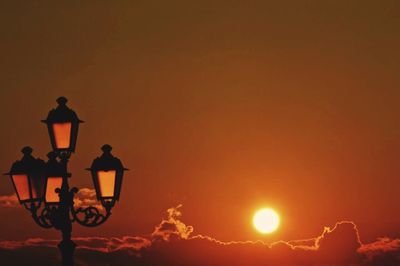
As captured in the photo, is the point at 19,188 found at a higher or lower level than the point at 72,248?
higher

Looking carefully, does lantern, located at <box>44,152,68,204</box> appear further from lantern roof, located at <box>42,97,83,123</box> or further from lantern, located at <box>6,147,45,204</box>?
lantern roof, located at <box>42,97,83,123</box>

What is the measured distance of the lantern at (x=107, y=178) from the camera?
1355cm

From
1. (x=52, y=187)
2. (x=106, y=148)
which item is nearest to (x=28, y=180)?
(x=52, y=187)

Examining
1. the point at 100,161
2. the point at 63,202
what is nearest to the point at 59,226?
the point at 63,202

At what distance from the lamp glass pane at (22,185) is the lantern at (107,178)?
1109mm

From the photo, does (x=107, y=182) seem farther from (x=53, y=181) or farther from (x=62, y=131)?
(x=62, y=131)

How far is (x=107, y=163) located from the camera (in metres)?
13.7

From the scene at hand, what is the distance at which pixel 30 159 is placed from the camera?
13992 millimetres

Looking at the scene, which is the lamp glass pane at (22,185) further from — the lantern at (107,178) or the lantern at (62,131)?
the lantern at (107,178)

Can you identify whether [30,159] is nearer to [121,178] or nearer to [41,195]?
[41,195]

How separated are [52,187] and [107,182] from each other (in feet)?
3.12

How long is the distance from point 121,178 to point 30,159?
1.61 meters

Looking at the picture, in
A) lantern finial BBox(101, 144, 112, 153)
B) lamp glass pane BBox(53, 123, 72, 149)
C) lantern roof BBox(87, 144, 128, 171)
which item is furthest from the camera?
lantern finial BBox(101, 144, 112, 153)

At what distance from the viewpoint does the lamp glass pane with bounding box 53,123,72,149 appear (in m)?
13.5
